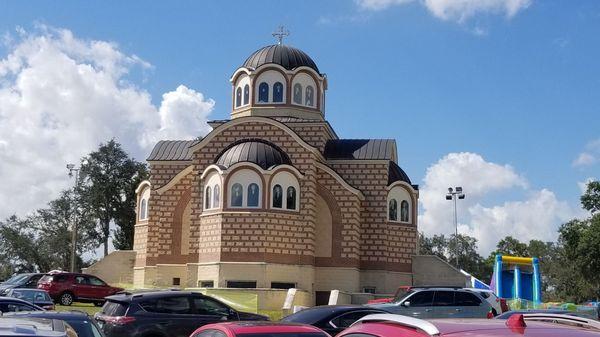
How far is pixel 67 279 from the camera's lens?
3403cm

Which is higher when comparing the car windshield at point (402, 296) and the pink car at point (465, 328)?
the car windshield at point (402, 296)

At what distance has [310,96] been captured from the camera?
4656 cm

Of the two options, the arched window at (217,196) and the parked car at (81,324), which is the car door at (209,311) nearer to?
the parked car at (81,324)

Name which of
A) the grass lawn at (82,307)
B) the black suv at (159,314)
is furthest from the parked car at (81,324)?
the grass lawn at (82,307)

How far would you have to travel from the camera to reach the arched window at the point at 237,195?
126ft

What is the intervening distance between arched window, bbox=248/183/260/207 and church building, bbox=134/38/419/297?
0.05m

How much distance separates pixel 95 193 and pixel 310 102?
24411 mm

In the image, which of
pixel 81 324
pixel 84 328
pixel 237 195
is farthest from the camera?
pixel 237 195

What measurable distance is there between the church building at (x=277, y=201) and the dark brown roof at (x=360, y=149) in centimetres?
7

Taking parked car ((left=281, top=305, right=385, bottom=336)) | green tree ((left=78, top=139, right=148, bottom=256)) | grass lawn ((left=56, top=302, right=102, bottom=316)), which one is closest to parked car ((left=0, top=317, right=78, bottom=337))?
parked car ((left=281, top=305, right=385, bottom=336))

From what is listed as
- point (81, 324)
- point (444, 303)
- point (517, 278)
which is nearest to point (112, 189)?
point (517, 278)

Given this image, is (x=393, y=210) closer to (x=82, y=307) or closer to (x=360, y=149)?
(x=360, y=149)

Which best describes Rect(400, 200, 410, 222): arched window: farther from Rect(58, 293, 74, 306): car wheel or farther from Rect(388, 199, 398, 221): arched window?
Rect(58, 293, 74, 306): car wheel

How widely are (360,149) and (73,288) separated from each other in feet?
62.9
